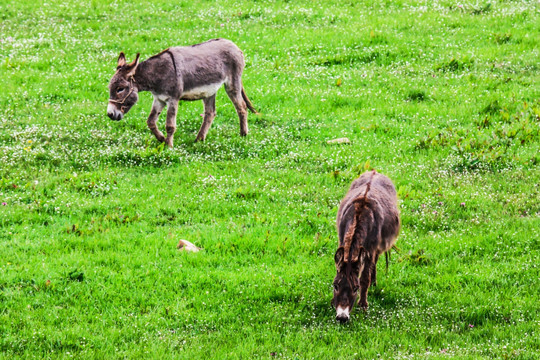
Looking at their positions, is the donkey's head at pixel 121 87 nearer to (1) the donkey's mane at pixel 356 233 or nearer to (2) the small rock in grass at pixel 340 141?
(2) the small rock in grass at pixel 340 141

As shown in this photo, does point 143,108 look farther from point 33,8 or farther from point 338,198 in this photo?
point 33,8

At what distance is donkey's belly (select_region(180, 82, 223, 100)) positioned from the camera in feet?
44.1

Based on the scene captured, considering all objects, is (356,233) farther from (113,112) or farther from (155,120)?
(113,112)

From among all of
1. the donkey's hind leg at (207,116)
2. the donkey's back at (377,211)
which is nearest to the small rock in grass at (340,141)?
the donkey's hind leg at (207,116)

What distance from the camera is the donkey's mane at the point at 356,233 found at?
23.6ft

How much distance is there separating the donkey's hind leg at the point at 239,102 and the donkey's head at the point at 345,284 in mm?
7463

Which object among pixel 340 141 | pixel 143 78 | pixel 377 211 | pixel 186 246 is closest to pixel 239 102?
pixel 143 78

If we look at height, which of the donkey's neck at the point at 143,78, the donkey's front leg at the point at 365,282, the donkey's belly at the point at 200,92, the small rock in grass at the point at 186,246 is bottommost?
the small rock in grass at the point at 186,246

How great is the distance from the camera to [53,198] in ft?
36.7

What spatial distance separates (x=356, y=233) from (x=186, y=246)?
312 cm

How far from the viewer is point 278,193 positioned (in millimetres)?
11352

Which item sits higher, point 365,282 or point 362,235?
point 362,235

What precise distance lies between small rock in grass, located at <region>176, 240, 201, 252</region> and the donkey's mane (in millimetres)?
2825

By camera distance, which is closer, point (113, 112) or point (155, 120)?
point (113, 112)
